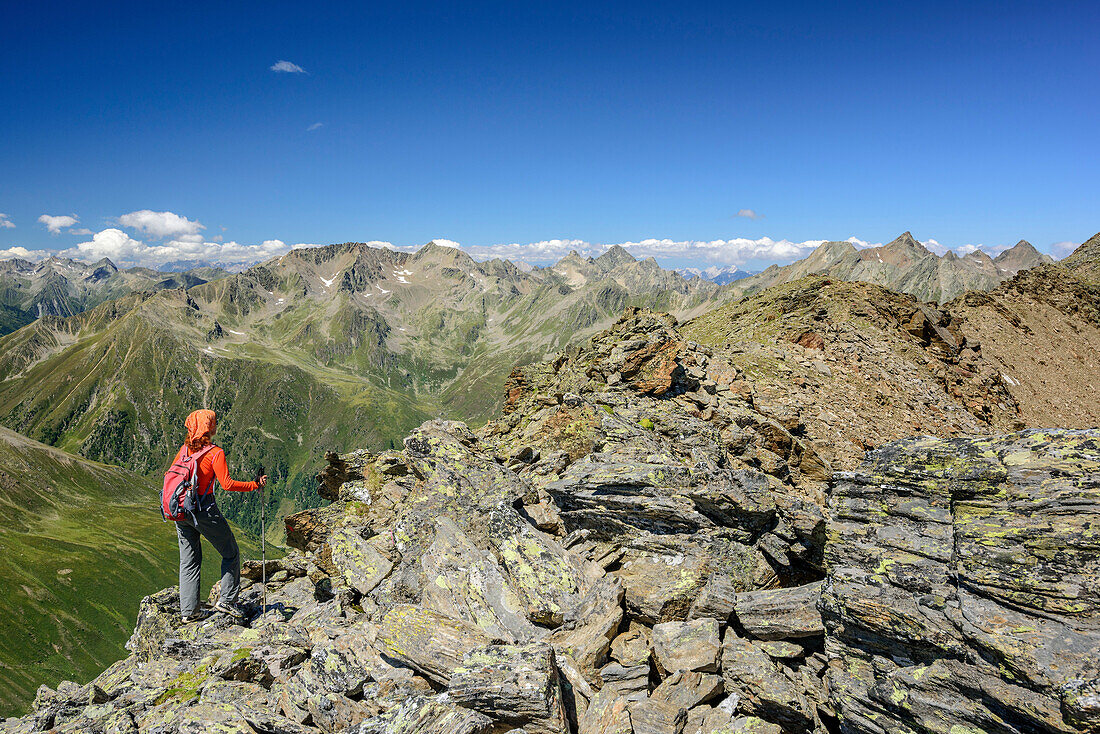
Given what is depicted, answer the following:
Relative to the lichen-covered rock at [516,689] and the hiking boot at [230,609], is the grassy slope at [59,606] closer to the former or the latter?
the hiking boot at [230,609]

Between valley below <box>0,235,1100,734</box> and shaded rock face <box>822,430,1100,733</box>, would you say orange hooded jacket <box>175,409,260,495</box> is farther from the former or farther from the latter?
shaded rock face <box>822,430,1100,733</box>

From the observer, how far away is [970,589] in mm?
10281

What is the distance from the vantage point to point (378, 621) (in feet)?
45.0

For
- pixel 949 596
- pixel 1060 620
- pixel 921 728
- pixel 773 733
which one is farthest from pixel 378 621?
pixel 1060 620

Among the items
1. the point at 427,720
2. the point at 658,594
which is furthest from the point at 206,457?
the point at 658,594

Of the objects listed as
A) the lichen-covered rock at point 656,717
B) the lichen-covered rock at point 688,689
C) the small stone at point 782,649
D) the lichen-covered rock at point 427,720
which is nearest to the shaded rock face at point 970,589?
the small stone at point 782,649

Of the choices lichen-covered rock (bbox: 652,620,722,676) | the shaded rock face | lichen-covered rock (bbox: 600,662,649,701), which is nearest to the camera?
the shaded rock face

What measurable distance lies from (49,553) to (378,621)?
843 feet

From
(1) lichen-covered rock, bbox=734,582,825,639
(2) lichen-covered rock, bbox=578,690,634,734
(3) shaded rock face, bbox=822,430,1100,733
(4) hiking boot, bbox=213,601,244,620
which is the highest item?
(3) shaded rock face, bbox=822,430,1100,733

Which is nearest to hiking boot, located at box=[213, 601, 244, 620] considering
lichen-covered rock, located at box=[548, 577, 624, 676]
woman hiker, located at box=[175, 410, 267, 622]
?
woman hiker, located at box=[175, 410, 267, 622]

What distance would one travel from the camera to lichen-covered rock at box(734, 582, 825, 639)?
12328mm

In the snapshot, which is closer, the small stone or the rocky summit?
the rocky summit

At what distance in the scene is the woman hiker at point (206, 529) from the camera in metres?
16.8

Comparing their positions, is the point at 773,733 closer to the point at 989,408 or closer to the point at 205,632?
the point at 205,632
